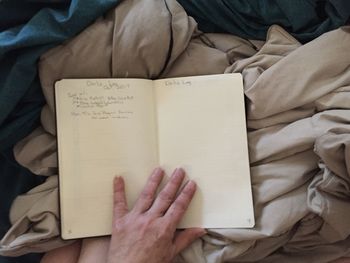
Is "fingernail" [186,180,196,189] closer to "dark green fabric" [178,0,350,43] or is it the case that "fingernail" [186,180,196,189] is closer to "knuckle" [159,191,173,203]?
"knuckle" [159,191,173,203]

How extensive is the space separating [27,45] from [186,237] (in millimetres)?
415

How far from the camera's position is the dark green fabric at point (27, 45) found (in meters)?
0.80

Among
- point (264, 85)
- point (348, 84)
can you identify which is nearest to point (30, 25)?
point (264, 85)

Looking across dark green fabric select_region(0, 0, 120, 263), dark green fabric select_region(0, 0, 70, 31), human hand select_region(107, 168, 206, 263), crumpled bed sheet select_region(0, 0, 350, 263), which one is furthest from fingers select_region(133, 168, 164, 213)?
dark green fabric select_region(0, 0, 70, 31)

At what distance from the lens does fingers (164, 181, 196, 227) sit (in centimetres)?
83

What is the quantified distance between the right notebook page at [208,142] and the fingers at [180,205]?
18mm

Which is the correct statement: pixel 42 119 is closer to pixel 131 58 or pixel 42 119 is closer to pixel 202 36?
pixel 131 58

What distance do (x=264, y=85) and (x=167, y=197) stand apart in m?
0.25

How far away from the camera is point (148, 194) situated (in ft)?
2.76

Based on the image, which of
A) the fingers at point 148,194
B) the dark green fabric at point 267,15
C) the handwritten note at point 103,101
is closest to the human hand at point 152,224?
the fingers at point 148,194

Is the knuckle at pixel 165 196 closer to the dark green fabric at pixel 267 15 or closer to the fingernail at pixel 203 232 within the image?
the fingernail at pixel 203 232

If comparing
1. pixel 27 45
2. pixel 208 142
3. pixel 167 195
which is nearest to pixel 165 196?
pixel 167 195

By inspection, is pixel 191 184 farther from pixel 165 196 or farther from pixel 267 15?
pixel 267 15

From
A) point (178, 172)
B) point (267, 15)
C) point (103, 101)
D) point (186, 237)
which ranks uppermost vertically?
point (267, 15)
